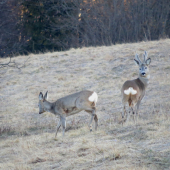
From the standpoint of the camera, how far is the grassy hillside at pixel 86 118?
5562 mm

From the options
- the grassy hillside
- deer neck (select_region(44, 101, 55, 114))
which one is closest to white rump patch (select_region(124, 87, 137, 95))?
the grassy hillside

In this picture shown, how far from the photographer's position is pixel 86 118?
11.2m

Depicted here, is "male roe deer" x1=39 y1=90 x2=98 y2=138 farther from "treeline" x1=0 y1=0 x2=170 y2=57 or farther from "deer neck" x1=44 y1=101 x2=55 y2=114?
"treeline" x1=0 y1=0 x2=170 y2=57

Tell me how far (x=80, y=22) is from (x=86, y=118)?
22960mm

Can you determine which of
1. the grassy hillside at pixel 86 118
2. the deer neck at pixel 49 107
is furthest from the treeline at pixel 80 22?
the deer neck at pixel 49 107

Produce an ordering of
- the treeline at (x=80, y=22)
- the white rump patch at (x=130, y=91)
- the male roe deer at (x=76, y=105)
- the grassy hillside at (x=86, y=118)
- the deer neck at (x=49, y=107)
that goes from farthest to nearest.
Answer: the treeline at (x=80, y=22) < the deer neck at (x=49, y=107) < the male roe deer at (x=76, y=105) < the white rump patch at (x=130, y=91) < the grassy hillside at (x=86, y=118)

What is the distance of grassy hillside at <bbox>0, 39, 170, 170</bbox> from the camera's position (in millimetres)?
5562

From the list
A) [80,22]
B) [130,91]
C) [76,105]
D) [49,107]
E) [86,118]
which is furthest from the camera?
[80,22]

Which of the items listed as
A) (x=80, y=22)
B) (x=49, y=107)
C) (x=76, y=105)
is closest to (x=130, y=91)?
(x=76, y=105)

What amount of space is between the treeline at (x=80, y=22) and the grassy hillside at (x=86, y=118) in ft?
29.2

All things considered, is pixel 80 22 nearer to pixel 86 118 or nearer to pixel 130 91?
pixel 86 118

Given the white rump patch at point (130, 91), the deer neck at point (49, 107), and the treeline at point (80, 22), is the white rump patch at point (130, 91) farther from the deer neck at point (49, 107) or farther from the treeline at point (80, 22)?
the treeline at point (80, 22)

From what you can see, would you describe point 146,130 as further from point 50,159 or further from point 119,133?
point 50,159

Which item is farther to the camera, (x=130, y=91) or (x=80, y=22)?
(x=80, y=22)
